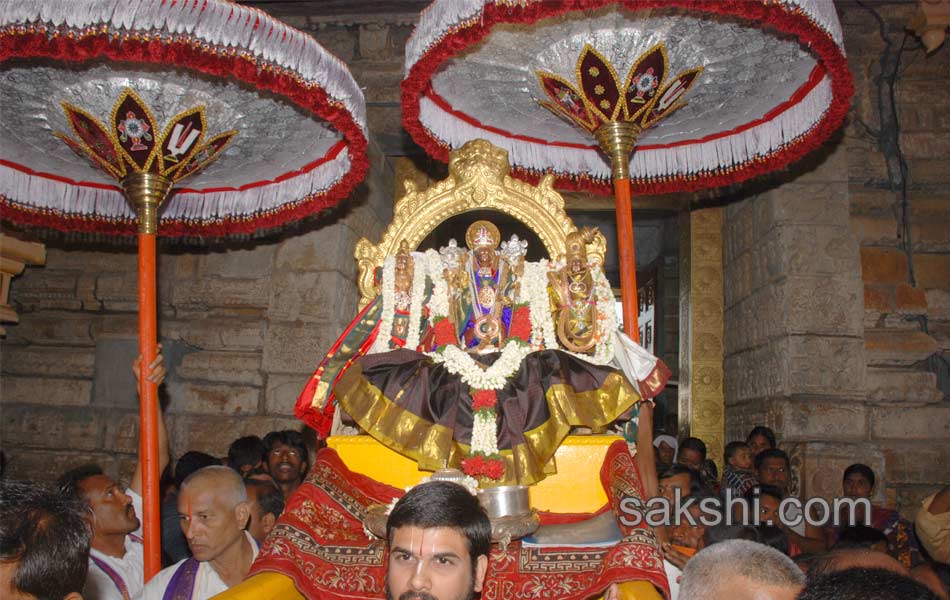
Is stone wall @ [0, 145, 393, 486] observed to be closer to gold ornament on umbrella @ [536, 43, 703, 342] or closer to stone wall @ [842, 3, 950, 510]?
gold ornament on umbrella @ [536, 43, 703, 342]

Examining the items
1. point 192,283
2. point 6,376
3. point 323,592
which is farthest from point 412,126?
point 6,376

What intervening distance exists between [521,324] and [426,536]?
1.95 m

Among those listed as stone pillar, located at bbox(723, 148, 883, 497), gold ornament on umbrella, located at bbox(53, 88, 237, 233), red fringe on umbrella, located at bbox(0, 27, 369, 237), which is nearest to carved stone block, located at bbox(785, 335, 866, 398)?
stone pillar, located at bbox(723, 148, 883, 497)

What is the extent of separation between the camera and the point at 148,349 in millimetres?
4281

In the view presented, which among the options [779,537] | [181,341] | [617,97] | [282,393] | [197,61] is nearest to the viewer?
[197,61]

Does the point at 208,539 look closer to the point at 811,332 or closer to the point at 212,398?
the point at 212,398

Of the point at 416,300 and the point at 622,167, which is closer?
the point at 416,300

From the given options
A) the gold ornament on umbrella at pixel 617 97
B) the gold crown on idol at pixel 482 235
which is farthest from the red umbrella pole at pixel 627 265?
the gold crown on idol at pixel 482 235

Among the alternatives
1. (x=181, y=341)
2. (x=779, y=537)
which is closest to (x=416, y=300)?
(x=779, y=537)

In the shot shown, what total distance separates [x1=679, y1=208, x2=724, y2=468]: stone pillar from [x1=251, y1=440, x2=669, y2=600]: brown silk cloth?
14.0 ft

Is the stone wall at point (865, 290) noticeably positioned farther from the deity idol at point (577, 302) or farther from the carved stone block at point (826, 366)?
the deity idol at point (577, 302)

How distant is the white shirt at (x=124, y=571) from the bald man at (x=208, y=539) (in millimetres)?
216

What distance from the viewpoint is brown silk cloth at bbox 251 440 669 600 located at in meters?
3.03

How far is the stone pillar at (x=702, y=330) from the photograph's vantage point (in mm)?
7719
